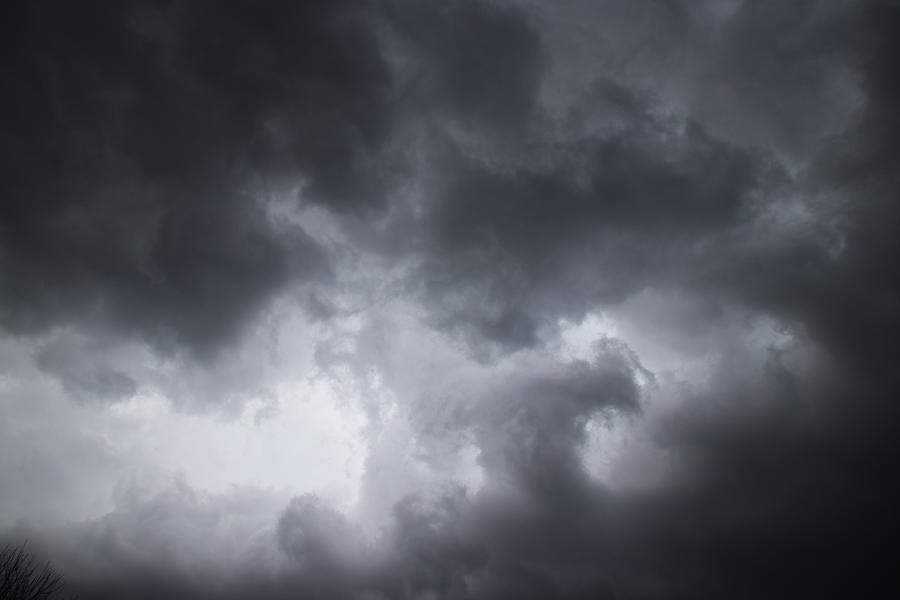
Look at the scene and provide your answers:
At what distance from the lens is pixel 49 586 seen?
39094mm

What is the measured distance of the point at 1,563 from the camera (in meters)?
40.9

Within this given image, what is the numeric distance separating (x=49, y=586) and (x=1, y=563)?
6094 mm
